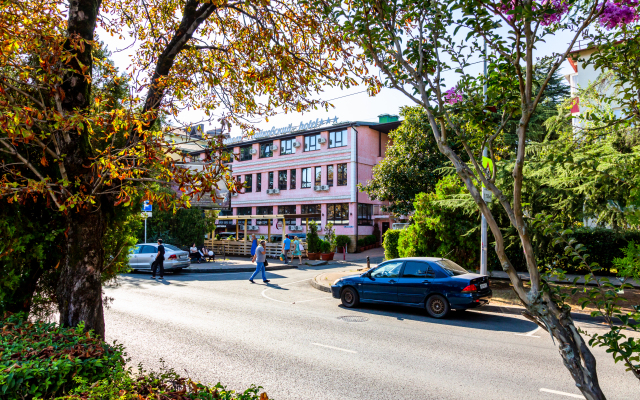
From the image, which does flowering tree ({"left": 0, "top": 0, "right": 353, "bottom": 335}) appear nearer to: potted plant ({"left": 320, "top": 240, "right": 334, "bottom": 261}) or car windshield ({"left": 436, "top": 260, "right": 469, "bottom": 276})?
car windshield ({"left": 436, "top": 260, "right": 469, "bottom": 276})

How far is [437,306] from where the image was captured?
1039 cm

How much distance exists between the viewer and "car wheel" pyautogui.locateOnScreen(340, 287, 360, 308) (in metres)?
11.8

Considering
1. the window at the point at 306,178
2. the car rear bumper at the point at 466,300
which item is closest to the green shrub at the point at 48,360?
the car rear bumper at the point at 466,300

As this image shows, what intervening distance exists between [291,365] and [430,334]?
3.52 m

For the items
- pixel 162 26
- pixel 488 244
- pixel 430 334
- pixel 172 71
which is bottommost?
pixel 430 334

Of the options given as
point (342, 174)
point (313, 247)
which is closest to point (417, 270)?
point (313, 247)

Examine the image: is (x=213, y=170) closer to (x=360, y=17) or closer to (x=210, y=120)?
(x=210, y=120)

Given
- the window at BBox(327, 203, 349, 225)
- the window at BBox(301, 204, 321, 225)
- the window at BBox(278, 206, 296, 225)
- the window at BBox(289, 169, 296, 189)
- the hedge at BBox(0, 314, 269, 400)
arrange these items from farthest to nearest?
the window at BBox(289, 169, 296, 189) → the window at BBox(278, 206, 296, 225) → the window at BBox(301, 204, 321, 225) → the window at BBox(327, 203, 349, 225) → the hedge at BBox(0, 314, 269, 400)

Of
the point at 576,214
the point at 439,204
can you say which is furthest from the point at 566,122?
the point at 439,204

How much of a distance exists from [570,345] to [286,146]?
4101 cm

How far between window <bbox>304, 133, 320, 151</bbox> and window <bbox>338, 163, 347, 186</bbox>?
11.8 ft

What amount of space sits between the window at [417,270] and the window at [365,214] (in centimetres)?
2560

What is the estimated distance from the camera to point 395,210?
Result: 75.0ft

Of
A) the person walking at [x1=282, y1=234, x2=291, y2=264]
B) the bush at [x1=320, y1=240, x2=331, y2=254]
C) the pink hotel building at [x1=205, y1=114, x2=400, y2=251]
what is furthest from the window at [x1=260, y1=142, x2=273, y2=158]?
the person walking at [x1=282, y1=234, x2=291, y2=264]
